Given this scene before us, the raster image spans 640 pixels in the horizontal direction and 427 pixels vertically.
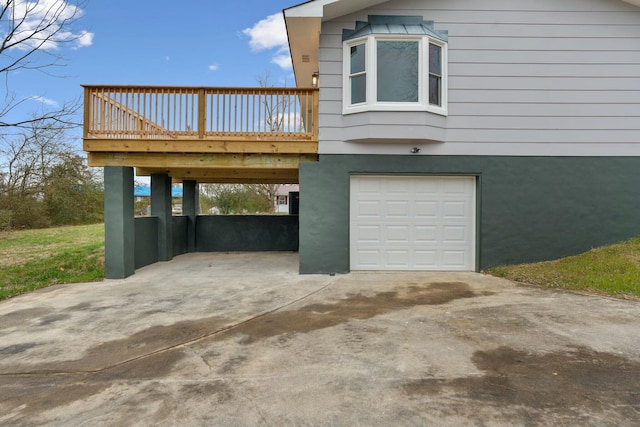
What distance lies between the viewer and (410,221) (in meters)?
7.30

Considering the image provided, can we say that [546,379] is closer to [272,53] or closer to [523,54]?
[523,54]

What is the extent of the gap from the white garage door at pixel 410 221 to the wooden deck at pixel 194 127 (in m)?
1.61

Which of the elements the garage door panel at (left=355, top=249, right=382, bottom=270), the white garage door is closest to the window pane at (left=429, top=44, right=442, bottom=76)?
the white garage door

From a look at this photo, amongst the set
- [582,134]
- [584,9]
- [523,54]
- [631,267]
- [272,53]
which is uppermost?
[272,53]

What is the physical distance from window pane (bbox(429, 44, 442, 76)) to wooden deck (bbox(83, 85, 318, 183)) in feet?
7.67

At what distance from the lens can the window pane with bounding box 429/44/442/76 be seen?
689 cm

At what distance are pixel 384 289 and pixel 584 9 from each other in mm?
6910

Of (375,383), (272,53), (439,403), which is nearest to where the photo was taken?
(439,403)

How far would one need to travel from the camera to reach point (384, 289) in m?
5.86

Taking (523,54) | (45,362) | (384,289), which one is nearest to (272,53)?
(523,54)

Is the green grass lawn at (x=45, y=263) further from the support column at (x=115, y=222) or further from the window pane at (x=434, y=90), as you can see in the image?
the window pane at (x=434, y=90)

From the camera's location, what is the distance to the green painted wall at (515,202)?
7129 millimetres

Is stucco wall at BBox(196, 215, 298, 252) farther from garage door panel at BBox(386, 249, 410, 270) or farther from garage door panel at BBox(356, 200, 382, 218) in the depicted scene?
garage door panel at BBox(386, 249, 410, 270)

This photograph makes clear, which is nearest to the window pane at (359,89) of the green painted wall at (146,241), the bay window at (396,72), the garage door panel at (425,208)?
the bay window at (396,72)
